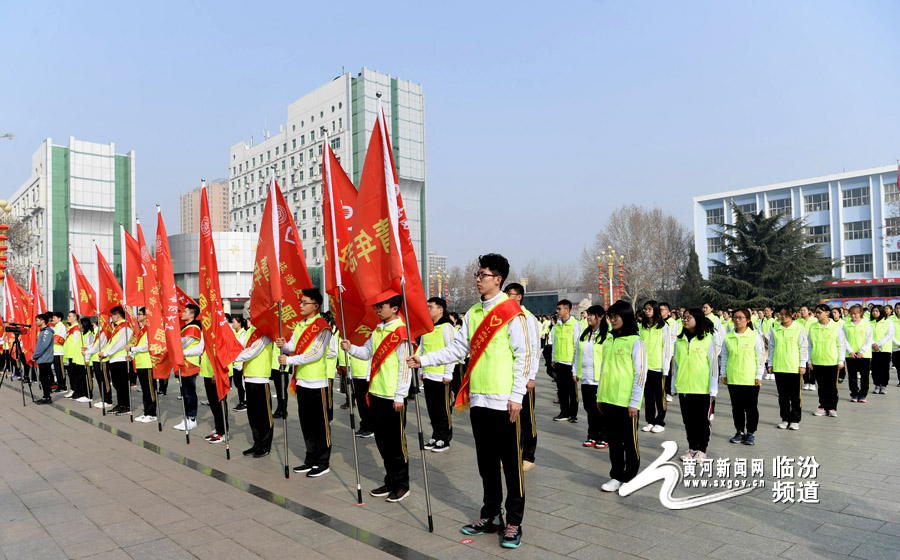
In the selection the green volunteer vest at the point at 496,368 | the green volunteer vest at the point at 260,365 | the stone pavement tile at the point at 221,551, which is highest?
the green volunteer vest at the point at 496,368

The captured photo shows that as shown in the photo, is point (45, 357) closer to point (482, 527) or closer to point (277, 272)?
point (277, 272)

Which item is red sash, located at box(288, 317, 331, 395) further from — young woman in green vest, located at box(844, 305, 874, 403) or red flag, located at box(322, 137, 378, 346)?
young woman in green vest, located at box(844, 305, 874, 403)

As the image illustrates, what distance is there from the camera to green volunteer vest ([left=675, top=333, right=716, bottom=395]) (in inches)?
268

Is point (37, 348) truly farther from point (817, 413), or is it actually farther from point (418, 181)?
point (418, 181)

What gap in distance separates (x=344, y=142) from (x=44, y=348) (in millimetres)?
49812

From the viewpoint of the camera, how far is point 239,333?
13.0 metres

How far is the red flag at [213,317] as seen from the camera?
768cm

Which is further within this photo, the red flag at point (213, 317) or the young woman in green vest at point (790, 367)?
the young woman in green vest at point (790, 367)

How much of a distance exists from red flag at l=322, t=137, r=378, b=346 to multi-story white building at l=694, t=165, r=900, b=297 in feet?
147

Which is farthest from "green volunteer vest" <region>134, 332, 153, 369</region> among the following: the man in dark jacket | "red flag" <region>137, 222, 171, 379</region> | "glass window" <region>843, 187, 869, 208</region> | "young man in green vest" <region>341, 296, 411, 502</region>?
"glass window" <region>843, 187, 869, 208</region>

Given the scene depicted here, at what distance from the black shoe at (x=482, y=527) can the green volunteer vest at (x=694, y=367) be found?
3180 millimetres

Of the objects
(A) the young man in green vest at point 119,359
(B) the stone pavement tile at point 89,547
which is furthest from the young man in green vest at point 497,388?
(A) the young man in green vest at point 119,359

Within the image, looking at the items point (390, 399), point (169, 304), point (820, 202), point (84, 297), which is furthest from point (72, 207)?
point (820, 202)

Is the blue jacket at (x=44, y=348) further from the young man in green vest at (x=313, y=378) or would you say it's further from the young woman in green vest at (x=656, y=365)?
the young woman in green vest at (x=656, y=365)
